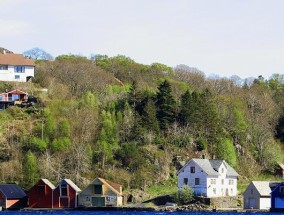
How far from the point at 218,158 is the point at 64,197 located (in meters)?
24.2

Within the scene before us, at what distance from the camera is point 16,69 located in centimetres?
11688

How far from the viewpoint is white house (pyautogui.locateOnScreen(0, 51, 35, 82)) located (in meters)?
116

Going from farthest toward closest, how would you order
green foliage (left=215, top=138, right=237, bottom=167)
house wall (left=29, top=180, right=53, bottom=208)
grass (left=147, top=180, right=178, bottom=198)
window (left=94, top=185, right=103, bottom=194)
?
green foliage (left=215, top=138, right=237, bottom=167)
grass (left=147, top=180, right=178, bottom=198)
house wall (left=29, top=180, right=53, bottom=208)
window (left=94, top=185, right=103, bottom=194)

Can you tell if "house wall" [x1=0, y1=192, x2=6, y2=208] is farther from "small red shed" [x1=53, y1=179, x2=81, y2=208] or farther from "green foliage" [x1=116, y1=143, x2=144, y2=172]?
"green foliage" [x1=116, y1=143, x2=144, y2=172]

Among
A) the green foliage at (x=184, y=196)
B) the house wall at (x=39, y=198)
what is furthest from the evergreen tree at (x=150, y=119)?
the house wall at (x=39, y=198)

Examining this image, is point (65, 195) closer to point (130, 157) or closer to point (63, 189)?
point (63, 189)

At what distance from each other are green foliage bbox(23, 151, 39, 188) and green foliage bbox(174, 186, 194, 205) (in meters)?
18.7

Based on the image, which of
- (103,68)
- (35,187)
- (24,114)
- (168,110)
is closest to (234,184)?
(168,110)

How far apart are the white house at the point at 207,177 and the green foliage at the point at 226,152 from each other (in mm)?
8679

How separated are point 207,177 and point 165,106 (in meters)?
18.2

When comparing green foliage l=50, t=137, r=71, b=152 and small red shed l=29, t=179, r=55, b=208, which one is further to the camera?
green foliage l=50, t=137, r=71, b=152

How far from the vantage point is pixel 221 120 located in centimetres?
11262

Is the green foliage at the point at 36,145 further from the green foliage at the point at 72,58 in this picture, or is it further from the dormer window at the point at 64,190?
the green foliage at the point at 72,58

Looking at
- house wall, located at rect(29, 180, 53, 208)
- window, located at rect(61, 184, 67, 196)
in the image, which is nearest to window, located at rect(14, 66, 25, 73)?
house wall, located at rect(29, 180, 53, 208)
